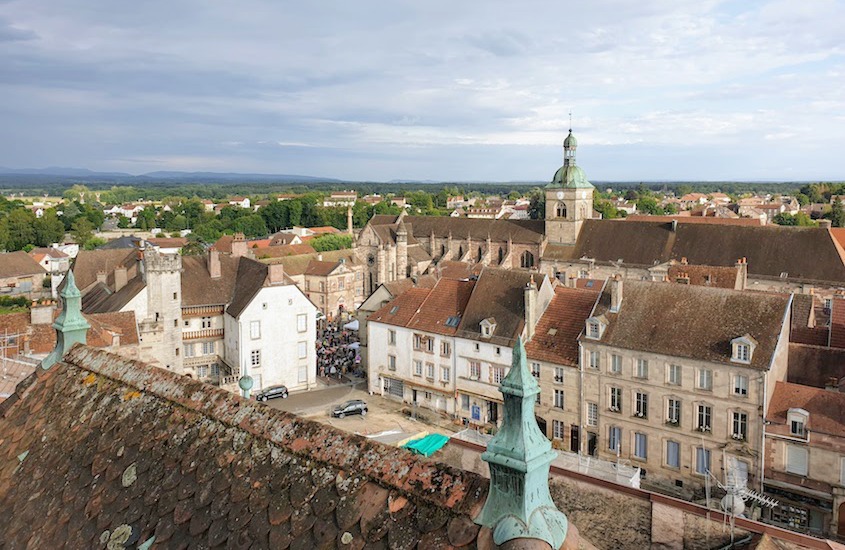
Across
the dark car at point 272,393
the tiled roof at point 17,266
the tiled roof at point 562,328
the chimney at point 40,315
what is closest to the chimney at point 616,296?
the tiled roof at point 562,328

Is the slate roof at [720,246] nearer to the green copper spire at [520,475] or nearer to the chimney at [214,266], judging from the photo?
the chimney at [214,266]

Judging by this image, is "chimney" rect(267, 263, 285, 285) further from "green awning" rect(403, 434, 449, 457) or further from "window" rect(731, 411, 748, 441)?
"window" rect(731, 411, 748, 441)

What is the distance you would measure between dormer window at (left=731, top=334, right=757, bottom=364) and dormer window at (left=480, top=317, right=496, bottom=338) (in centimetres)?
1261

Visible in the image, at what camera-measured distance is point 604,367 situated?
32969 mm

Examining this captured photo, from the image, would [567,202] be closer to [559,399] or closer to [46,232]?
[559,399]

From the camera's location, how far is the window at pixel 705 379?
3002 centimetres

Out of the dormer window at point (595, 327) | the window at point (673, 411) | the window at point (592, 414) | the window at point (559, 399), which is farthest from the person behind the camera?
the window at point (559, 399)

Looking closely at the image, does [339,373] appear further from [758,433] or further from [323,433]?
[323,433]

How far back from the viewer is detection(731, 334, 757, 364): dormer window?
2898 centimetres

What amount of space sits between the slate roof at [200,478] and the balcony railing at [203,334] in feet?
112

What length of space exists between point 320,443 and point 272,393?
3647 centimetres

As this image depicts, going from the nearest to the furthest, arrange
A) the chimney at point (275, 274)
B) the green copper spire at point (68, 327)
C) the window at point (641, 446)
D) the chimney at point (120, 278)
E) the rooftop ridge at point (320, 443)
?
the rooftop ridge at point (320, 443) → the green copper spire at point (68, 327) → the window at point (641, 446) → the chimney at point (275, 274) → the chimney at point (120, 278)

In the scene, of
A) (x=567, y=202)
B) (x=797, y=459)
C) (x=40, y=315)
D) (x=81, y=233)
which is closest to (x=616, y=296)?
(x=797, y=459)

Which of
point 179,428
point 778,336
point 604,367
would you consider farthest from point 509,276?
point 179,428
